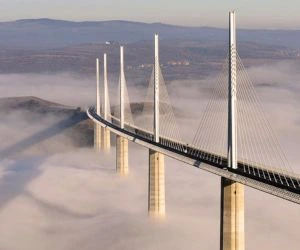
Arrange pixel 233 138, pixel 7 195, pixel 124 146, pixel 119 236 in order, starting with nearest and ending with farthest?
pixel 233 138 → pixel 119 236 → pixel 124 146 → pixel 7 195

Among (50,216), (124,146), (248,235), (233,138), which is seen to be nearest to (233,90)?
(233,138)

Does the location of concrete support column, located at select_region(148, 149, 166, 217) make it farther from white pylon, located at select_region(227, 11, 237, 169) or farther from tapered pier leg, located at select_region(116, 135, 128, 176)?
white pylon, located at select_region(227, 11, 237, 169)

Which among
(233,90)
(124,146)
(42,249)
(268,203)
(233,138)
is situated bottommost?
(268,203)

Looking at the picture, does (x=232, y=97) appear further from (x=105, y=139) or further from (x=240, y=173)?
(x=105, y=139)

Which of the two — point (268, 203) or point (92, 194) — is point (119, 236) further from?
point (268, 203)

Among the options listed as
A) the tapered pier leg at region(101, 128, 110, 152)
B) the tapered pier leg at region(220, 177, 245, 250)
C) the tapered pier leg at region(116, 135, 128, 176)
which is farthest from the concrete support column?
the tapered pier leg at region(101, 128, 110, 152)

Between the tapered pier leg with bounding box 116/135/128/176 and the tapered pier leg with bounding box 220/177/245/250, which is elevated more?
the tapered pier leg with bounding box 220/177/245/250

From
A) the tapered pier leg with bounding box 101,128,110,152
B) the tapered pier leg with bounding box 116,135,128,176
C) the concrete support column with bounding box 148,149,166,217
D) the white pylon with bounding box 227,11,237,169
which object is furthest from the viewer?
the tapered pier leg with bounding box 101,128,110,152
